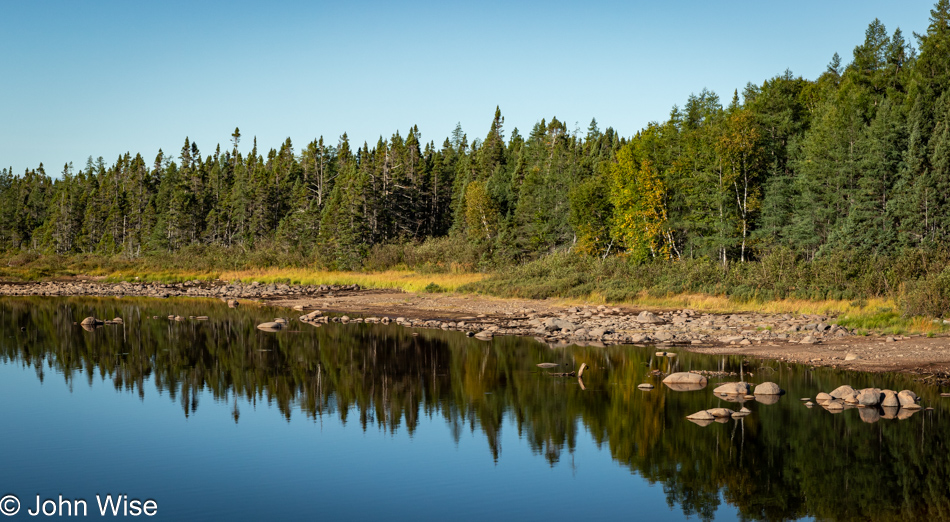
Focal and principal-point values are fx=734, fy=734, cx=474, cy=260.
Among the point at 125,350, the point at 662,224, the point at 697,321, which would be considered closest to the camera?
the point at 125,350

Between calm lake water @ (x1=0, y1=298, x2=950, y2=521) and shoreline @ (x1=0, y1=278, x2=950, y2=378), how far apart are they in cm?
157

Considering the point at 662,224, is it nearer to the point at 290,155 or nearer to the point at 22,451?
the point at 22,451

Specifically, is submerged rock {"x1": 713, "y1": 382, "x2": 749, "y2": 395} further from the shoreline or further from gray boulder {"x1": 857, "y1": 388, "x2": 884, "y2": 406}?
the shoreline

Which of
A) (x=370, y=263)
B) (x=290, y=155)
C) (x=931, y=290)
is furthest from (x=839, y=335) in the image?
(x=290, y=155)

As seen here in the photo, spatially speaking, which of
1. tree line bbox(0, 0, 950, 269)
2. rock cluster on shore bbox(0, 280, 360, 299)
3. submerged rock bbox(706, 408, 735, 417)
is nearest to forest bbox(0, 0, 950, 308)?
tree line bbox(0, 0, 950, 269)

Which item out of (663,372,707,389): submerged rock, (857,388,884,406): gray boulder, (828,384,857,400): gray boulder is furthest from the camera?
(663,372,707,389): submerged rock

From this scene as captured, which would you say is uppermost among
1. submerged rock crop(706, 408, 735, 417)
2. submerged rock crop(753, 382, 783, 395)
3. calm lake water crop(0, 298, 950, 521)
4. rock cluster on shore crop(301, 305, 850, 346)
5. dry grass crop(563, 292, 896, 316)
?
dry grass crop(563, 292, 896, 316)

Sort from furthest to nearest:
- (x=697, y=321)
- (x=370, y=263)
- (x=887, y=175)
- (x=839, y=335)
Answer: (x=370, y=263), (x=887, y=175), (x=697, y=321), (x=839, y=335)

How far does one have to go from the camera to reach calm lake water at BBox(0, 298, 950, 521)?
1265 cm

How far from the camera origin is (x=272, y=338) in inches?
1294

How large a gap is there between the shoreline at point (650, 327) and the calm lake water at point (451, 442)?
1.57 m

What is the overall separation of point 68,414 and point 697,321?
24491mm

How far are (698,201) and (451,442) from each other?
3741cm

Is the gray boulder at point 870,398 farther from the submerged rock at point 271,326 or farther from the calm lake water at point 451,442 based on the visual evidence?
the submerged rock at point 271,326
